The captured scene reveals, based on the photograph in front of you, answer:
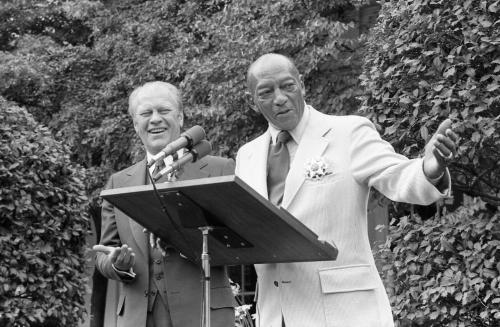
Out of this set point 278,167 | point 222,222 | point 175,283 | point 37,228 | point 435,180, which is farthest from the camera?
point 37,228

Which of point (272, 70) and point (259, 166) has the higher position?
point (272, 70)

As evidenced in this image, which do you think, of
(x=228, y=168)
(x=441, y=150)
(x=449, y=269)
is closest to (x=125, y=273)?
(x=228, y=168)

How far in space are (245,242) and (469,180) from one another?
3.42m

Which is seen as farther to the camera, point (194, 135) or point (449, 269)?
point (449, 269)

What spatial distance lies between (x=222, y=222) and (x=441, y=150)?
2.90ft

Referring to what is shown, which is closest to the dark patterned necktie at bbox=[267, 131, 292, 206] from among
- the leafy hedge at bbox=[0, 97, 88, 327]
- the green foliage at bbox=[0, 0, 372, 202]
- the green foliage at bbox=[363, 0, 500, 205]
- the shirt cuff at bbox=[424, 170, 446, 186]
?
the shirt cuff at bbox=[424, 170, 446, 186]

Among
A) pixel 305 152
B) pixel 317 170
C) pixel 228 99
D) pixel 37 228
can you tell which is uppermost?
pixel 228 99

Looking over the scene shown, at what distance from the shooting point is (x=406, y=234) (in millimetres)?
6328

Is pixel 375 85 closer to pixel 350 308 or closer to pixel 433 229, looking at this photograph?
pixel 433 229

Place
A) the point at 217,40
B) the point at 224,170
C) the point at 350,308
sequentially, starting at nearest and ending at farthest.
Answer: the point at 350,308
the point at 224,170
the point at 217,40

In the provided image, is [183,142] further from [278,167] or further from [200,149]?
[278,167]

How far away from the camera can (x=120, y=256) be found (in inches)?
149

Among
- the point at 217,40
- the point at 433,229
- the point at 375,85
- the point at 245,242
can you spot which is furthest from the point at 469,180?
the point at 217,40

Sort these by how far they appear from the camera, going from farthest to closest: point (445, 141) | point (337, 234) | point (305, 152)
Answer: point (305, 152) < point (337, 234) < point (445, 141)
